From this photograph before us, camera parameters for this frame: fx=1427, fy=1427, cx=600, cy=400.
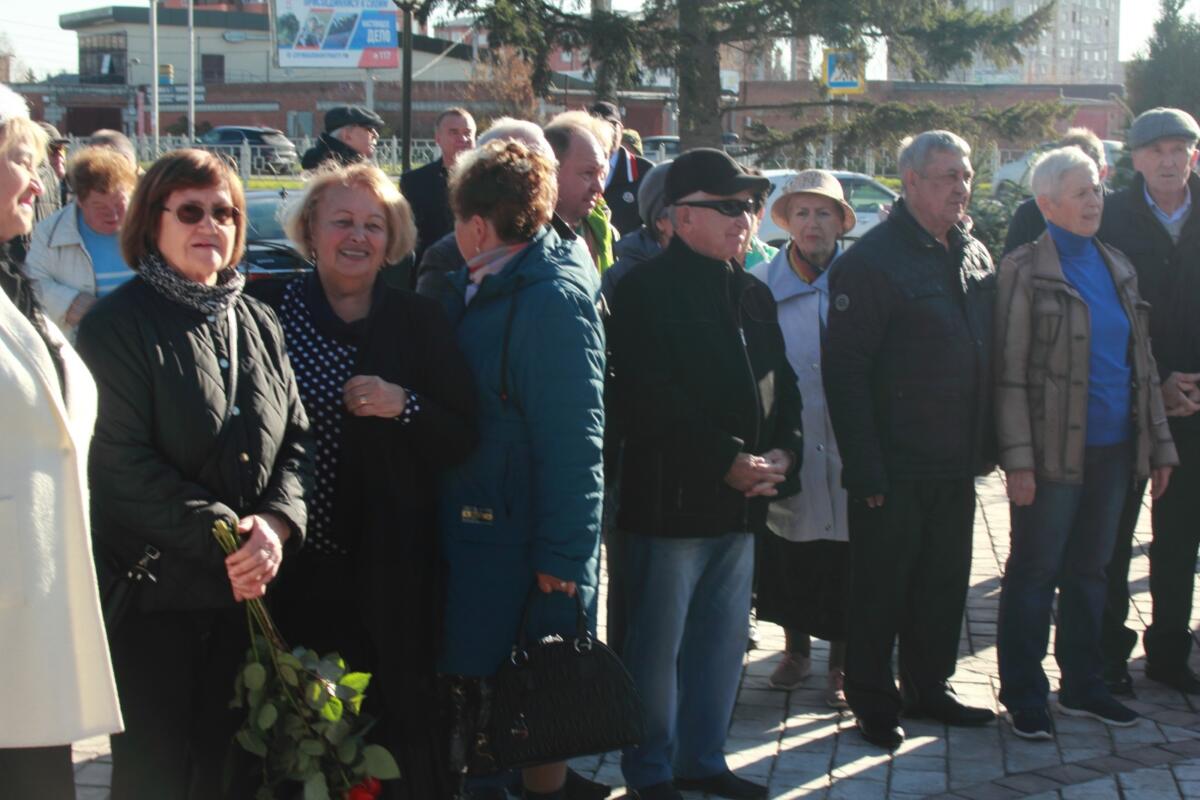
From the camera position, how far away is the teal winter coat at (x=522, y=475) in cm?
384

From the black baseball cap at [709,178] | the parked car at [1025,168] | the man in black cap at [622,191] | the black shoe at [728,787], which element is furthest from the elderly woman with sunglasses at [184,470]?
the parked car at [1025,168]

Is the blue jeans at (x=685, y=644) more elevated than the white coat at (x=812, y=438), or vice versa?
the white coat at (x=812, y=438)

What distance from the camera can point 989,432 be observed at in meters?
5.18

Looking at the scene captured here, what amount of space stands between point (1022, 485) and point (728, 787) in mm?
1530

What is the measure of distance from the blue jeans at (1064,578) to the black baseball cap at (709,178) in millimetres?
1676

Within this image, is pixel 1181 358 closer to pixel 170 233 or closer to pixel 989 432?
pixel 989 432

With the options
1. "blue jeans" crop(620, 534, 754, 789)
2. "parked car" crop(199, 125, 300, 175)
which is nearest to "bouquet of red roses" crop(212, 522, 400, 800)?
"blue jeans" crop(620, 534, 754, 789)

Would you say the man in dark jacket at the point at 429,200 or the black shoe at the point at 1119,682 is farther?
the man in dark jacket at the point at 429,200

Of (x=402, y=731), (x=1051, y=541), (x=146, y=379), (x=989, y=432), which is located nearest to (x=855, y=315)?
(x=989, y=432)

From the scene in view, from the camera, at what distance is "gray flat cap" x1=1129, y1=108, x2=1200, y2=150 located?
582cm

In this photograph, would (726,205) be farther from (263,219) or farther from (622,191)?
(263,219)

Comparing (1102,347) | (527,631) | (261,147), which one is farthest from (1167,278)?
(261,147)

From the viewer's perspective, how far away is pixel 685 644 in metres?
4.66

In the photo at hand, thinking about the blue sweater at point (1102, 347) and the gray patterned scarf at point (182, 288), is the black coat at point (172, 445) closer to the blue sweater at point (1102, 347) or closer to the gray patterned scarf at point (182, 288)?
the gray patterned scarf at point (182, 288)
